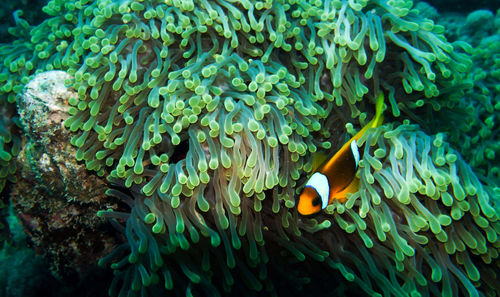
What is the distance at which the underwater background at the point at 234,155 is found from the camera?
179 centimetres

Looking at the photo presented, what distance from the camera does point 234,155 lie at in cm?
174

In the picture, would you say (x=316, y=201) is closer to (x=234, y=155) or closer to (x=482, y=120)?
(x=234, y=155)

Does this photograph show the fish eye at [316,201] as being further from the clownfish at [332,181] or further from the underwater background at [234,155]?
the underwater background at [234,155]

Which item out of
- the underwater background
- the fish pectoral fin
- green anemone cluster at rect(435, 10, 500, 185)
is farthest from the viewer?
green anemone cluster at rect(435, 10, 500, 185)

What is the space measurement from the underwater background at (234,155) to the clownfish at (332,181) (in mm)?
75

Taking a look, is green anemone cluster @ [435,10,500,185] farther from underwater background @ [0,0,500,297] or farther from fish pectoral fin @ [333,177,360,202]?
fish pectoral fin @ [333,177,360,202]

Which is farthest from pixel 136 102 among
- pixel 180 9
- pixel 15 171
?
pixel 15 171

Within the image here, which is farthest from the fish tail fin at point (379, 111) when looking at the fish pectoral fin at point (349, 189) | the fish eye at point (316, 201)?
the fish eye at point (316, 201)

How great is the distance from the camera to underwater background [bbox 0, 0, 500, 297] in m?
1.79

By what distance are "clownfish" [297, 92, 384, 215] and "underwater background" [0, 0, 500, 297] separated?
7 centimetres

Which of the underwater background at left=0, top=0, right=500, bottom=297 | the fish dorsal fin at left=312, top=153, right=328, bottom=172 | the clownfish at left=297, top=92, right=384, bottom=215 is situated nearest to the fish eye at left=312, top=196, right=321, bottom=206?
the clownfish at left=297, top=92, right=384, bottom=215

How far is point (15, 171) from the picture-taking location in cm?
233

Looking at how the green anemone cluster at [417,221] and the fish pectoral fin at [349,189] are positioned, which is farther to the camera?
the fish pectoral fin at [349,189]

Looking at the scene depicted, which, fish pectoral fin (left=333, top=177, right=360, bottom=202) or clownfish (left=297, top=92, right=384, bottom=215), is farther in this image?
fish pectoral fin (left=333, top=177, right=360, bottom=202)
